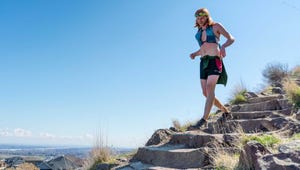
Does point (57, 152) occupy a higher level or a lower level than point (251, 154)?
higher

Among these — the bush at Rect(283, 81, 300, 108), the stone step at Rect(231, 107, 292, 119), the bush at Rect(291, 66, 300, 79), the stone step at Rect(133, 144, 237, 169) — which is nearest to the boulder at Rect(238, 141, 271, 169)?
the stone step at Rect(133, 144, 237, 169)

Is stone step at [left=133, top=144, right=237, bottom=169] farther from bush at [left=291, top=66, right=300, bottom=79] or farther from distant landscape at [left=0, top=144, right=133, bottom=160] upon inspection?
bush at [left=291, top=66, right=300, bottom=79]

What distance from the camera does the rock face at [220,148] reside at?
120 inches

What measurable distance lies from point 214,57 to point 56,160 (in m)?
11.5

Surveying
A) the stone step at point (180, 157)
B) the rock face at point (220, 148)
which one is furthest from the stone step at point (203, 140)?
the stone step at point (180, 157)

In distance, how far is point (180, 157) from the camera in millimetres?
4500

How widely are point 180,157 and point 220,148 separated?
0.56 metres

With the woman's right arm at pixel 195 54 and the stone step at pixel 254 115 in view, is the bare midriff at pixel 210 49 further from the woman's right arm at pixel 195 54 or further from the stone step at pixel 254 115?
the stone step at pixel 254 115

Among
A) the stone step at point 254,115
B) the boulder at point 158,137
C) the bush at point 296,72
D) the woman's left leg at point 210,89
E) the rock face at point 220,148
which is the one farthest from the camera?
the bush at point 296,72

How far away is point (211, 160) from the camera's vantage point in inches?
161

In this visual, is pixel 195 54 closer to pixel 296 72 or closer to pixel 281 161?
pixel 281 161

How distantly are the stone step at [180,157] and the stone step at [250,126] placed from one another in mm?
966

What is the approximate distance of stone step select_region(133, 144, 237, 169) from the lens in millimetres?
4184

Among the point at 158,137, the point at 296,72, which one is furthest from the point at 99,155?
the point at 296,72
